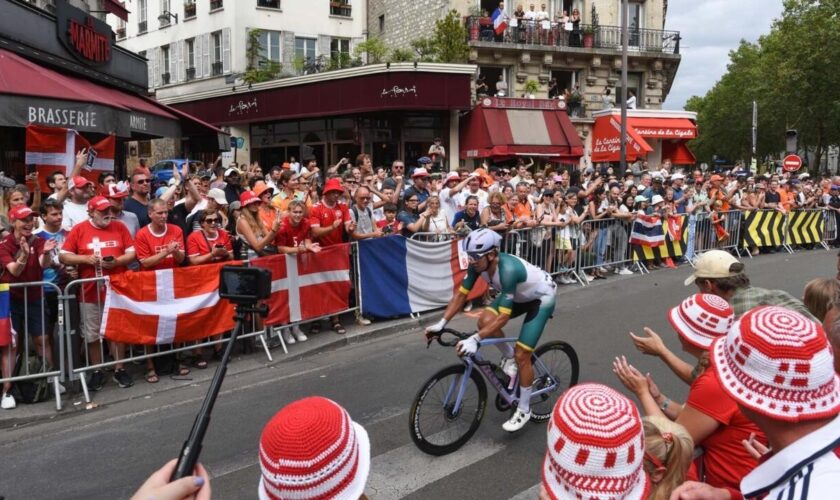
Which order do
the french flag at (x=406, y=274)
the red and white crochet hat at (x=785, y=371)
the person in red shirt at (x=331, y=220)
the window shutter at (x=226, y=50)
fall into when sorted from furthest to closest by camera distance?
the window shutter at (x=226, y=50) < the french flag at (x=406, y=274) < the person in red shirt at (x=331, y=220) < the red and white crochet hat at (x=785, y=371)

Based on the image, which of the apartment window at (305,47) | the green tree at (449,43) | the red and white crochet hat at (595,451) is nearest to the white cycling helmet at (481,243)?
the red and white crochet hat at (595,451)

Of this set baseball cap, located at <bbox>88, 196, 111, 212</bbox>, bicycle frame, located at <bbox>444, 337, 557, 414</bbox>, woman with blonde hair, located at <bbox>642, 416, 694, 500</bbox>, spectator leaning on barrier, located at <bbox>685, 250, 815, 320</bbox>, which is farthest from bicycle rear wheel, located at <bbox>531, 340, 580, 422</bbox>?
baseball cap, located at <bbox>88, 196, 111, 212</bbox>

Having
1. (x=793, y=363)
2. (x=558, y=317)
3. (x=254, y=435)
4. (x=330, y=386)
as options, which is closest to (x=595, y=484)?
(x=793, y=363)

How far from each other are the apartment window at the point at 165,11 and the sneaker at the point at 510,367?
3411 centimetres

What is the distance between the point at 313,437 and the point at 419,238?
28.0 ft

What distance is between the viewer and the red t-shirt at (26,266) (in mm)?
6266

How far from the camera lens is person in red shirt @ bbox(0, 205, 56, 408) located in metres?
6.24

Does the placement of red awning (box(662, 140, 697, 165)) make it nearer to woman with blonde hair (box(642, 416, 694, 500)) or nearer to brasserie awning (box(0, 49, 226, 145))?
brasserie awning (box(0, 49, 226, 145))

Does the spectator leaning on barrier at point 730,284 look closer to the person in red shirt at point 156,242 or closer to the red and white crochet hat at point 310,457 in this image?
the red and white crochet hat at point 310,457

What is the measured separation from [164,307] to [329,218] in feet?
8.17

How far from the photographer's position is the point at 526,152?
2481cm

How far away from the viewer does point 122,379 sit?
6816mm

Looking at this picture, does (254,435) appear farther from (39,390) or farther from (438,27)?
(438,27)

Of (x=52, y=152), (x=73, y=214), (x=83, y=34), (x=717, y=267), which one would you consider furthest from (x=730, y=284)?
(x=83, y=34)
